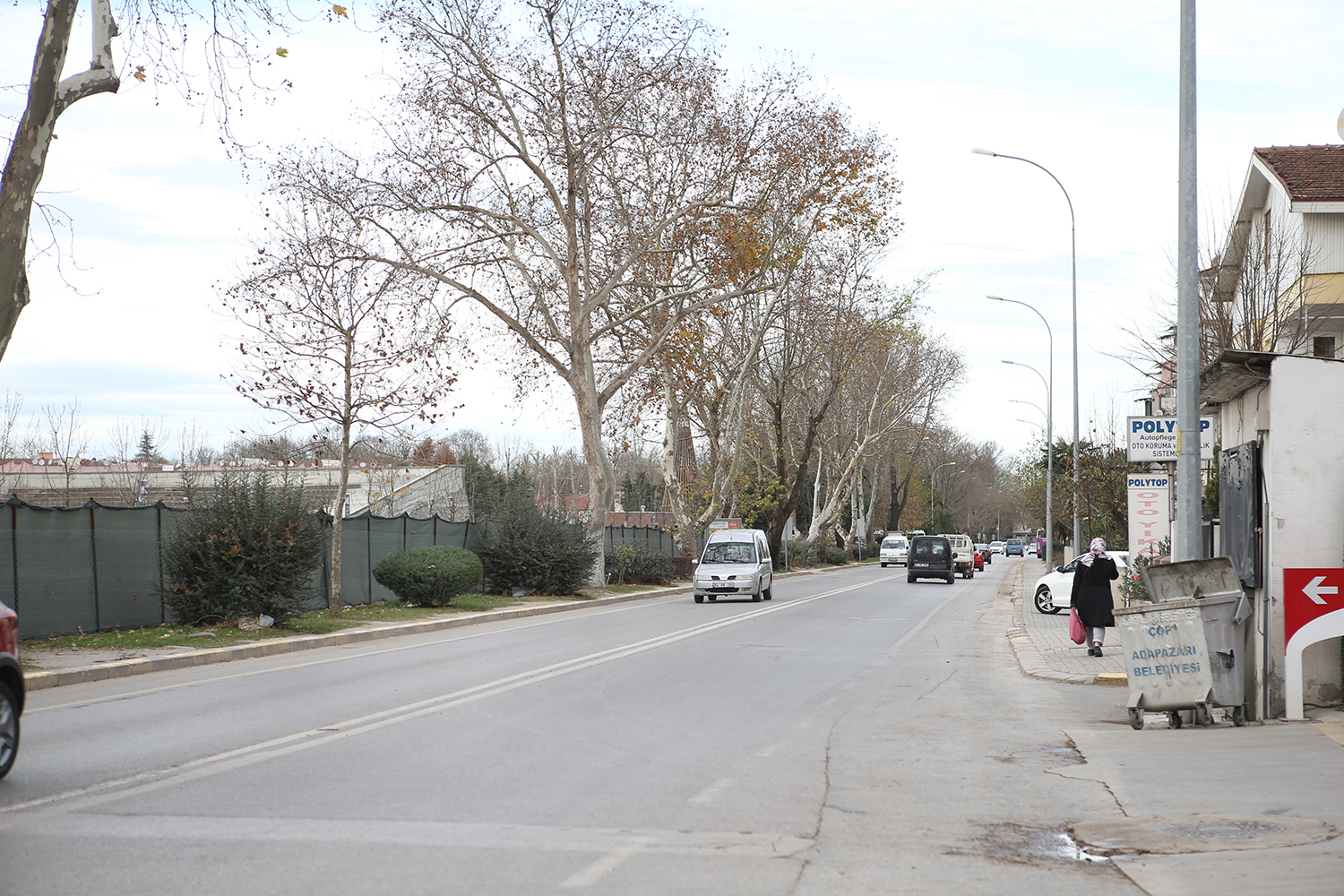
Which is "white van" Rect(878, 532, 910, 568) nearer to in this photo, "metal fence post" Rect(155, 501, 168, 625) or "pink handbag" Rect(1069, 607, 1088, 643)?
"pink handbag" Rect(1069, 607, 1088, 643)

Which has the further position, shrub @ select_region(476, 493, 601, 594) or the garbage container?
shrub @ select_region(476, 493, 601, 594)

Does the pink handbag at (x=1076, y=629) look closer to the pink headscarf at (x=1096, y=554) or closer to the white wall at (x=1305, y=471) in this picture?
the pink headscarf at (x=1096, y=554)

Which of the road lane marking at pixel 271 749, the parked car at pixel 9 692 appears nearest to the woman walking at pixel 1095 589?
the road lane marking at pixel 271 749

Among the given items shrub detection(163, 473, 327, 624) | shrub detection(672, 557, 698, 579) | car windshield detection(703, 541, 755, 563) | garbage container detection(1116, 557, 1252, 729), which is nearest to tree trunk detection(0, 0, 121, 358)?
shrub detection(163, 473, 327, 624)

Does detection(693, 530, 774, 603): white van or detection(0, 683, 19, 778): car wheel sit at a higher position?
detection(0, 683, 19, 778): car wheel

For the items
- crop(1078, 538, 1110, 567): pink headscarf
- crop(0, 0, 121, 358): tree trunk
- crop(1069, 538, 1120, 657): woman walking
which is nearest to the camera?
crop(0, 0, 121, 358): tree trunk

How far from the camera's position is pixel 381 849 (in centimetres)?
573

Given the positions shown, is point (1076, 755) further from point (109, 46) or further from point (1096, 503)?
point (1096, 503)

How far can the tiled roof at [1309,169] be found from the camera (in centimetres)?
2734

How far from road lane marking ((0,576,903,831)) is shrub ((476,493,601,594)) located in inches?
590

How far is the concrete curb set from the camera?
13289mm

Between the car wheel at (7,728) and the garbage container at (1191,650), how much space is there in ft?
Result: 28.0

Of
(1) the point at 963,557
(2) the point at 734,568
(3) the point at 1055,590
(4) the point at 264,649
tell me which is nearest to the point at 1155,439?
(4) the point at 264,649

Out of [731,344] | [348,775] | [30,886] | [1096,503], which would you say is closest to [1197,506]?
[348,775]
